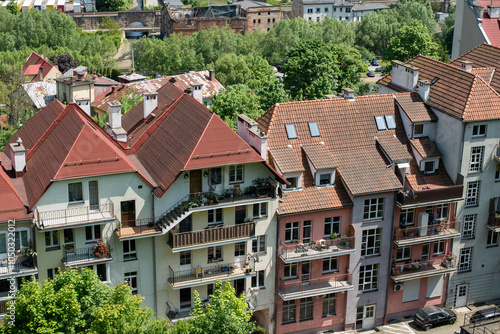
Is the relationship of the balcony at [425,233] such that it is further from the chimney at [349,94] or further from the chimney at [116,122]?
the chimney at [116,122]

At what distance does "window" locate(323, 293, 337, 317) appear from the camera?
185 feet

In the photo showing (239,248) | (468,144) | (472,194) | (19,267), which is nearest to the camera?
(19,267)

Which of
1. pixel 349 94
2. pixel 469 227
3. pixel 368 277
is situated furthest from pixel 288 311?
pixel 349 94

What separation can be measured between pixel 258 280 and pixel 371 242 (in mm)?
9398

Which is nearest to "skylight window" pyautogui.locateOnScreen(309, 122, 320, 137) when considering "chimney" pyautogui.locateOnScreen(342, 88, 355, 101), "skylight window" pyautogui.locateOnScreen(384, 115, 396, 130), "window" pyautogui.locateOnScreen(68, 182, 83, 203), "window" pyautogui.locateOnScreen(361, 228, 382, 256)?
"chimney" pyautogui.locateOnScreen(342, 88, 355, 101)

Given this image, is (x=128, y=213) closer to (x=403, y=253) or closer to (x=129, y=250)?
(x=129, y=250)

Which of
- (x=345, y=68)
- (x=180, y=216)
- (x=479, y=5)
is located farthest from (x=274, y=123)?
(x=345, y=68)

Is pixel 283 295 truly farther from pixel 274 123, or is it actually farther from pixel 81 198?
pixel 81 198

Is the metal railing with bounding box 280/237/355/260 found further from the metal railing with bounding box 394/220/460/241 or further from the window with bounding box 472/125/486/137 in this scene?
the window with bounding box 472/125/486/137

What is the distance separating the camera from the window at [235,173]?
168ft

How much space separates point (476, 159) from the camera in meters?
57.7

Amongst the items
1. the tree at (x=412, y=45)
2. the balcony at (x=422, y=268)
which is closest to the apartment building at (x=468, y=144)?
the balcony at (x=422, y=268)

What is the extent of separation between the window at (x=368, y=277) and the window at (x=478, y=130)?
42.4ft

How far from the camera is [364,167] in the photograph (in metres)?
55.7
